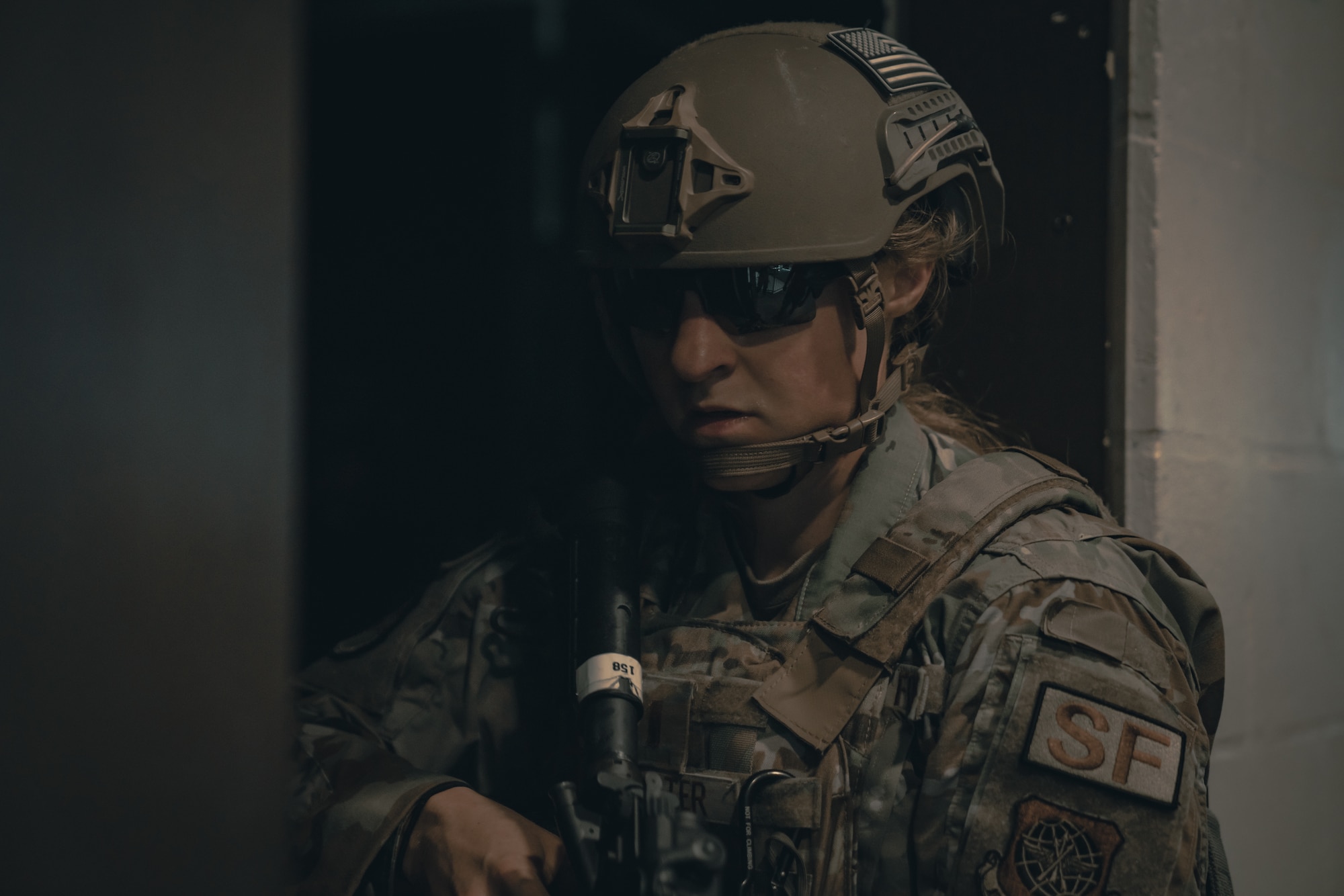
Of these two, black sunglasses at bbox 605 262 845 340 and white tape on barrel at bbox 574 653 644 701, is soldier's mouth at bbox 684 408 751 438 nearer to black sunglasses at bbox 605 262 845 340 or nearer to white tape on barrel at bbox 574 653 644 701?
black sunglasses at bbox 605 262 845 340

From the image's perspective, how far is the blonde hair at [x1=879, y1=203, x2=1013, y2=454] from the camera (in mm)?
1576

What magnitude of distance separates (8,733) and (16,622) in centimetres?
5

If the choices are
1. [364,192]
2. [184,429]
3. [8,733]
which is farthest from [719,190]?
[364,192]

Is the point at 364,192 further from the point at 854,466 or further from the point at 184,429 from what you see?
the point at 184,429

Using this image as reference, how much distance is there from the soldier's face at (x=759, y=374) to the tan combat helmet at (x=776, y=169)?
25 mm

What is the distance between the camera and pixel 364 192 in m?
2.78

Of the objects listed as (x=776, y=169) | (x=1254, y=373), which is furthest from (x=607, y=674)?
(x=1254, y=373)

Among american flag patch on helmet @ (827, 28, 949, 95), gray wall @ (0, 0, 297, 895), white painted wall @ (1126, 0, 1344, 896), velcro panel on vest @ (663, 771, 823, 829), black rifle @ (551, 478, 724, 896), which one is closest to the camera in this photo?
gray wall @ (0, 0, 297, 895)

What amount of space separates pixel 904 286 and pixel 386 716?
3.38 feet

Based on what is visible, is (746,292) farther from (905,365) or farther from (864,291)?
(905,365)

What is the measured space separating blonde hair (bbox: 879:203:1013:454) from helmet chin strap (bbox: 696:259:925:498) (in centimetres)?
8

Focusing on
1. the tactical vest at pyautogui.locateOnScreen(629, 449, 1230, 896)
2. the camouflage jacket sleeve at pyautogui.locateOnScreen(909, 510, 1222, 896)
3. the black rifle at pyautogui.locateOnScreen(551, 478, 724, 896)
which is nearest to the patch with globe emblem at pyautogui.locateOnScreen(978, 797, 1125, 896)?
the camouflage jacket sleeve at pyautogui.locateOnScreen(909, 510, 1222, 896)

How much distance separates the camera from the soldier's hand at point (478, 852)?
1335 millimetres

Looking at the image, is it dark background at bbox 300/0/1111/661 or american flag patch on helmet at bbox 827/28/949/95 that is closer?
american flag patch on helmet at bbox 827/28/949/95
